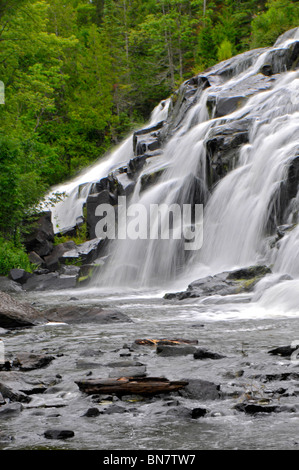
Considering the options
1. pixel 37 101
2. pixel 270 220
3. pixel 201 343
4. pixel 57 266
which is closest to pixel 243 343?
pixel 201 343

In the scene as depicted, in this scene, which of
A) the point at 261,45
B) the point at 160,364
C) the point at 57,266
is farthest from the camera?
the point at 261,45

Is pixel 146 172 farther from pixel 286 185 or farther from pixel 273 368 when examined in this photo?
pixel 273 368

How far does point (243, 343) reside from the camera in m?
7.89

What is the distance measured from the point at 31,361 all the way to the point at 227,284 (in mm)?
7766

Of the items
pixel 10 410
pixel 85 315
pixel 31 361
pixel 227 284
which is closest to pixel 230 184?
pixel 227 284

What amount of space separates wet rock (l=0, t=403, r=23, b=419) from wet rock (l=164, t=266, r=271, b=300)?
8523 millimetres

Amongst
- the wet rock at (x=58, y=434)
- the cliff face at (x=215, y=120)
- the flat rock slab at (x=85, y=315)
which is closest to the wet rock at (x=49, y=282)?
the cliff face at (x=215, y=120)

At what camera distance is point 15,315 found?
10102 millimetres

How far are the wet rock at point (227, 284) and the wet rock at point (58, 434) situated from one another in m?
8.97

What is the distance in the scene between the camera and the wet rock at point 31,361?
21.7 ft

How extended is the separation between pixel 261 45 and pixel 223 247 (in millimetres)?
21154

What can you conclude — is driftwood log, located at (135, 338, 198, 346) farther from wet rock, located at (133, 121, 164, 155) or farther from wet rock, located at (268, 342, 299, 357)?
wet rock, located at (133, 121, 164, 155)

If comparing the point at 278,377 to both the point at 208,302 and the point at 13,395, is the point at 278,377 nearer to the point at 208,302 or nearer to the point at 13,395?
the point at 13,395

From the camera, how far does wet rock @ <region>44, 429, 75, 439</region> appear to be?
4371 millimetres
